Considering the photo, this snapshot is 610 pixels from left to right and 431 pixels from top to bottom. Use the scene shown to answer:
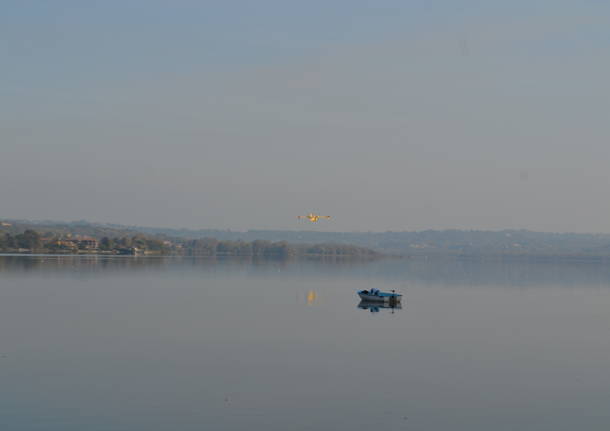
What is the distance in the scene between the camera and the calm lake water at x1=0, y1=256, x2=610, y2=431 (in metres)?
25.4

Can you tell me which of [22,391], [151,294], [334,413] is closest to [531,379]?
[334,413]

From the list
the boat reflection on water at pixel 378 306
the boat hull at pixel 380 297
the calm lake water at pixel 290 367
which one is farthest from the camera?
the boat hull at pixel 380 297

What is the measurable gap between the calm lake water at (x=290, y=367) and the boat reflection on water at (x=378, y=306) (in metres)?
3.61

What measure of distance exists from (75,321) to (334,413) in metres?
29.5

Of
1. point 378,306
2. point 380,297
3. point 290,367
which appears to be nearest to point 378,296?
point 380,297

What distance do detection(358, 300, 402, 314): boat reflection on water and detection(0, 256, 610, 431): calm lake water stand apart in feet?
11.9

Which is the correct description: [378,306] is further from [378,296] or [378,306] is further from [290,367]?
[290,367]

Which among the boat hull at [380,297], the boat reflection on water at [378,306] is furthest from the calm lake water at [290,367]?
the boat hull at [380,297]

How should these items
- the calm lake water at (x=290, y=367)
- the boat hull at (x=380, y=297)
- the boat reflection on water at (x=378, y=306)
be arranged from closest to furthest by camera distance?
the calm lake water at (x=290, y=367), the boat reflection on water at (x=378, y=306), the boat hull at (x=380, y=297)

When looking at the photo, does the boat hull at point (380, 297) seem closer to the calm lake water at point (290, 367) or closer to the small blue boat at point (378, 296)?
the small blue boat at point (378, 296)

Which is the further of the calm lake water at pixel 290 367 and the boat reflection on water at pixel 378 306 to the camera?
the boat reflection on water at pixel 378 306

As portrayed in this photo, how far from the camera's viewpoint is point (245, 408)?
86.4 feet

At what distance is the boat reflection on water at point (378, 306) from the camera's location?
71.7 meters

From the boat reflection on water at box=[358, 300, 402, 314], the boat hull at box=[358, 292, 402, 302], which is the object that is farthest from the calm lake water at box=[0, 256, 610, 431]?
the boat hull at box=[358, 292, 402, 302]
